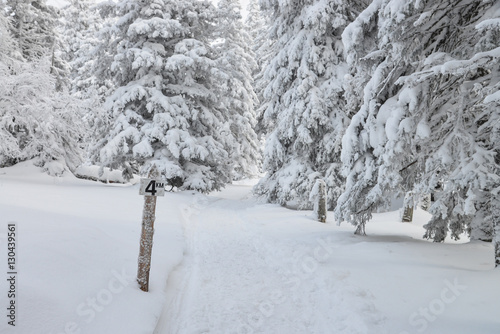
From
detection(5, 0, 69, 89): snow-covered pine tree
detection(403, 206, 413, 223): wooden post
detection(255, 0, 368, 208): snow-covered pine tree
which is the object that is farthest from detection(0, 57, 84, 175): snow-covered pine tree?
detection(403, 206, 413, 223): wooden post

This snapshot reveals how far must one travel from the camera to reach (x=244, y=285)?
20.6 feet

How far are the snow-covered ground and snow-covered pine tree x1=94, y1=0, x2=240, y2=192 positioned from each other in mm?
8905

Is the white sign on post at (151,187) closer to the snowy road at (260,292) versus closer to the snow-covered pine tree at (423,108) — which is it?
the snowy road at (260,292)

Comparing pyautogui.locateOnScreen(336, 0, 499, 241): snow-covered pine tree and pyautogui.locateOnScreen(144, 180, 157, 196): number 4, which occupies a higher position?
pyautogui.locateOnScreen(336, 0, 499, 241): snow-covered pine tree

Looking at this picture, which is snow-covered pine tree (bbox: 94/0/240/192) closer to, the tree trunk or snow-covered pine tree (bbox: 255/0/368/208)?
snow-covered pine tree (bbox: 255/0/368/208)

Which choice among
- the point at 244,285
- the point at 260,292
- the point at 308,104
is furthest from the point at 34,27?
the point at 260,292

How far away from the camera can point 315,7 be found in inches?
547

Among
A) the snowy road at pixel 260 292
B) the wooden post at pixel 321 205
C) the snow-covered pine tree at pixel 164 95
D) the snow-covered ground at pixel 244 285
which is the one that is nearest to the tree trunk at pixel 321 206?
the wooden post at pixel 321 205

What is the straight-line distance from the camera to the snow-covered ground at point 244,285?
13.4 ft

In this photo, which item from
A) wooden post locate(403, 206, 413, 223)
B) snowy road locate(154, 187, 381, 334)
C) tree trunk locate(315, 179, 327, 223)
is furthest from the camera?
wooden post locate(403, 206, 413, 223)

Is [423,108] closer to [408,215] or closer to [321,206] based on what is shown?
[321,206]

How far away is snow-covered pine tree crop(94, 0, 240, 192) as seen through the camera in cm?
1751

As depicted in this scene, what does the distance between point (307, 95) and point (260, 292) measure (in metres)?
10.9

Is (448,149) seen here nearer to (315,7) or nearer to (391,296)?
(391,296)
